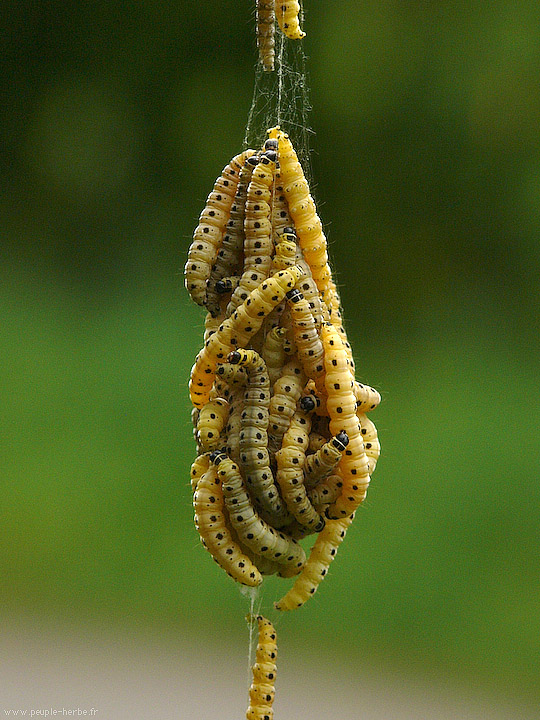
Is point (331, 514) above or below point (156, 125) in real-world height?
below

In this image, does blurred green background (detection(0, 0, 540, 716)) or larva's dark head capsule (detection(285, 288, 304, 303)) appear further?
blurred green background (detection(0, 0, 540, 716))

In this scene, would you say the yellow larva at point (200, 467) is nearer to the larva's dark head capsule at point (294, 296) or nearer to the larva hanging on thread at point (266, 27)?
the larva's dark head capsule at point (294, 296)

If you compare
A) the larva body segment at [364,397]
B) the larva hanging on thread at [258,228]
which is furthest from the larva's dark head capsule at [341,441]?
the larva hanging on thread at [258,228]

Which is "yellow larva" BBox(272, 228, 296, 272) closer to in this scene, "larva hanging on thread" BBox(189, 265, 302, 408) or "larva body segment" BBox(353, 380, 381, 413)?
"larva hanging on thread" BBox(189, 265, 302, 408)

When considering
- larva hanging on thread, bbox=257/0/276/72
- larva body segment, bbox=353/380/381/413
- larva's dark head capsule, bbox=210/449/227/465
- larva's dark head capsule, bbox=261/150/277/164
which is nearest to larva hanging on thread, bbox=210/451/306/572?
larva's dark head capsule, bbox=210/449/227/465

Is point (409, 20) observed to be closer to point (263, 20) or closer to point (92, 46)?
point (92, 46)

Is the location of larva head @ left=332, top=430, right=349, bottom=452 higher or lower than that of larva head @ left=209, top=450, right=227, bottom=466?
higher

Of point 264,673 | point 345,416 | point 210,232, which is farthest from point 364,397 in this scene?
point 264,673

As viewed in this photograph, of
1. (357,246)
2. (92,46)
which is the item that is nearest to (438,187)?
(357,246)
